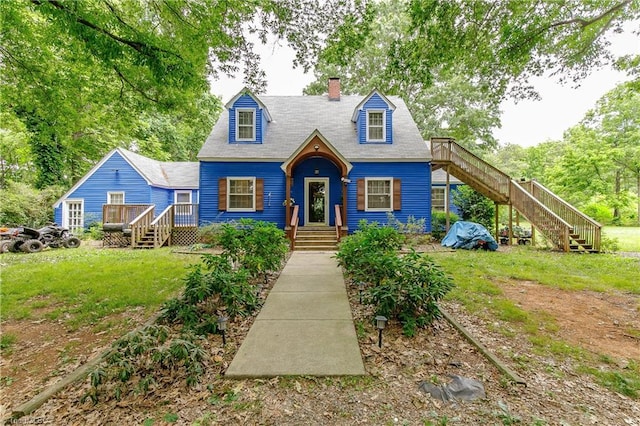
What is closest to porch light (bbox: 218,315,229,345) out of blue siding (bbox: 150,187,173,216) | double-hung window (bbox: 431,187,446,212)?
blue siding (bbox: 150,187,173,216)

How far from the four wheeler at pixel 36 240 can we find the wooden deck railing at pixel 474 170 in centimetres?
1496

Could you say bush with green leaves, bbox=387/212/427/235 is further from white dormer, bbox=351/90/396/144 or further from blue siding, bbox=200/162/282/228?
blue siding, bbox=200/162/282/228

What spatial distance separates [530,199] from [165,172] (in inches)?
772

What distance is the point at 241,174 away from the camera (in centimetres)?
1167

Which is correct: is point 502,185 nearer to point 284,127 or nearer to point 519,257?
point 519,257

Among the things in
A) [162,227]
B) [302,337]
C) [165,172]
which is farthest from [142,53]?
[165,172]

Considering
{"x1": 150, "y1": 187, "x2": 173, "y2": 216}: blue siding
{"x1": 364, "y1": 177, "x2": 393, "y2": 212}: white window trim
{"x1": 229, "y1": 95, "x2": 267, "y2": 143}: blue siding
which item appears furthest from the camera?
{"x1": 150, "y1": 187, "x2": 173, "y2": 216}: blue siding

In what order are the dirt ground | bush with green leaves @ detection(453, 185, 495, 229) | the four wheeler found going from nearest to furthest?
the dirt ground → the four wheeler → bush with green leaves @ detection(453, 185, 495, 229)

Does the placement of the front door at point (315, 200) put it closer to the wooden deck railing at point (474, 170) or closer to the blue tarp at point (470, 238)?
the wooden deck railing at point (474, 170)

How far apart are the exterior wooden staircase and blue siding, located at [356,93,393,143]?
1.92 metres

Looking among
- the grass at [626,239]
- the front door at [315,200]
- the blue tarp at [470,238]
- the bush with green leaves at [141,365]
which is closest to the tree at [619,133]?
the grass at [626,239]

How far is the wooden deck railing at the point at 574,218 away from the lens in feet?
30.6

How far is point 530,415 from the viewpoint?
220 centimetres

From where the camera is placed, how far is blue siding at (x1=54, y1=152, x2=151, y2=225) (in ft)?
50.6
